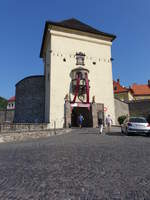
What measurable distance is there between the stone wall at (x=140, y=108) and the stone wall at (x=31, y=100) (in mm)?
17250

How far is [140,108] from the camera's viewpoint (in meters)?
30.6

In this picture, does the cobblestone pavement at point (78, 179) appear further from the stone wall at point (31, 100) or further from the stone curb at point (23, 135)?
the stone wall at point (31, 100)

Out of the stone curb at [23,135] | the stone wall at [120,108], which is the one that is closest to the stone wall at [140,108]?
the stone wall at [120,108]

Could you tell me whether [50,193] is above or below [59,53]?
below

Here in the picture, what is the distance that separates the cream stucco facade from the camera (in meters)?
20.8

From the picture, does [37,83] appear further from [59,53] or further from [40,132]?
[40,132]

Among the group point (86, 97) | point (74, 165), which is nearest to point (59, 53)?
point (86, 97)

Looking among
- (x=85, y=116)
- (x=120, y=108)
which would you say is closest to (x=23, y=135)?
(x=85, y=116)

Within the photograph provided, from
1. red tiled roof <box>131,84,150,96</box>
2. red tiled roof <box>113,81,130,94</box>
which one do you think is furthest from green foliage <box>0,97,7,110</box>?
red tiled roof <box>131,84,150,96</box>

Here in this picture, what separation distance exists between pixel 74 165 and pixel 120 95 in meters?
45.3

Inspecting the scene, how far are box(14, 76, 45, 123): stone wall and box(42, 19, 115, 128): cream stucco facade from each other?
145 cm

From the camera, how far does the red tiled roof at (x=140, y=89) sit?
2047 inches

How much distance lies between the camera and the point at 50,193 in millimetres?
2969

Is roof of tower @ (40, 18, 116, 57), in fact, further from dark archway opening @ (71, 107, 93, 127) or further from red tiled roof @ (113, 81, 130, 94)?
red tiled roof @ (113, 81, 130, 94)
